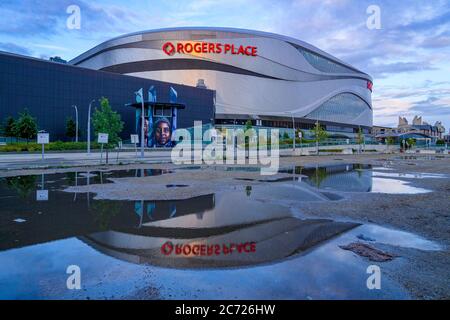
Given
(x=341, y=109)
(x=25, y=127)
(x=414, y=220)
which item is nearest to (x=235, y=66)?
(x=341, y=109)

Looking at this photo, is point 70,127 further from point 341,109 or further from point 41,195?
point 341,109

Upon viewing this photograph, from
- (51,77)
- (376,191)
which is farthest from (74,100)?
(376,191)

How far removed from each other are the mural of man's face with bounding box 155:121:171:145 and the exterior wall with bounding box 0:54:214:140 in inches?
569

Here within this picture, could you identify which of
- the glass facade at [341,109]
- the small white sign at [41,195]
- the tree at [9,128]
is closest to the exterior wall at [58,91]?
the tree at [9,128]

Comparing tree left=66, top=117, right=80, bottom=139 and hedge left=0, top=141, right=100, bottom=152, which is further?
tree left=66, top=117, right=80, bottom=139

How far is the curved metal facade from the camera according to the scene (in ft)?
334

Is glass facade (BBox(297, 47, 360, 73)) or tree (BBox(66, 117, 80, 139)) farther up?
glass facade (BBox(297, 47, 360, 73))

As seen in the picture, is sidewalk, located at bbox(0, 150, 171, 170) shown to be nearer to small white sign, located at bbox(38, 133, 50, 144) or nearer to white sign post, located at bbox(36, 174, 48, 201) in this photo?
small white sign, located at bbox(38, 133, 50, 144)

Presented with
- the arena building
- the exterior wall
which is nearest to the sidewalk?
the exterior wall

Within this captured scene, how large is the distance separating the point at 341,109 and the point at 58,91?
10512 cm

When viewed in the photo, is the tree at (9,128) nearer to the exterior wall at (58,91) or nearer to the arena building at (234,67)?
the exterior wall at (58,91)

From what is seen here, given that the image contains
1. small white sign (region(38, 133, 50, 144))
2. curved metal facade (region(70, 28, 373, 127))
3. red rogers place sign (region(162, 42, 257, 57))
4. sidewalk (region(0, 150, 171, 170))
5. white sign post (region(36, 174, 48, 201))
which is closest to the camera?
white sign post (region(36, 174, 48, 201))

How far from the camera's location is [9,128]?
53406 millimetres
